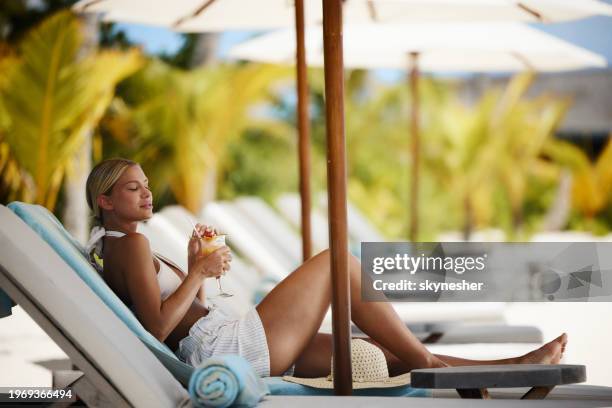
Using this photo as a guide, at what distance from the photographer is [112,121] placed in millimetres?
10844

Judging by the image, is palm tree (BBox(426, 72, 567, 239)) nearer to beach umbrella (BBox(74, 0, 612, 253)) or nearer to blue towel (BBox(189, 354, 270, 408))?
beach umbrella (BBox(74, 0, 612, 253))

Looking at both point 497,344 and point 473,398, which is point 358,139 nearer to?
point 497,344

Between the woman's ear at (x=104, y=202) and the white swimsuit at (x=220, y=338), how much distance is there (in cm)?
9

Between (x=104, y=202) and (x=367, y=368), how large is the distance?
1.09 meters

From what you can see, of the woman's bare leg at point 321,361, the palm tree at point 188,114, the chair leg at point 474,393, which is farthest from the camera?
the palm tree at point 188,114

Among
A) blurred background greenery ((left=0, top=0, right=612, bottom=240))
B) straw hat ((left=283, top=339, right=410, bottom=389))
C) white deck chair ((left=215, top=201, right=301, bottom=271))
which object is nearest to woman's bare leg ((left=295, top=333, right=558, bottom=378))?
straw hat ((left=283, top=339, right=410, bottom=389))

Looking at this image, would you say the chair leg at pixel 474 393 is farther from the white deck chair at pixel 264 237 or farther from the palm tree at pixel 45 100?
the palm tree at pixel 45 100

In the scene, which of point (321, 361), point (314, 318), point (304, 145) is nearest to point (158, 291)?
point (314, 318)

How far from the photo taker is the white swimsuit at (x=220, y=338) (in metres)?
3.33

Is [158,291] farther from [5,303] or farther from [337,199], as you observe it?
[337,199]

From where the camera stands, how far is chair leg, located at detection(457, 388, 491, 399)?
2930 millimetres

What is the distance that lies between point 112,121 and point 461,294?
639 cm

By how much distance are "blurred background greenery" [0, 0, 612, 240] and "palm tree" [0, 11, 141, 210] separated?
0.5 inches

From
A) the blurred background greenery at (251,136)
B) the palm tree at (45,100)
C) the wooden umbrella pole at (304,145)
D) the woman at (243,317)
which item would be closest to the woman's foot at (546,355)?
the woman at (243,317)
